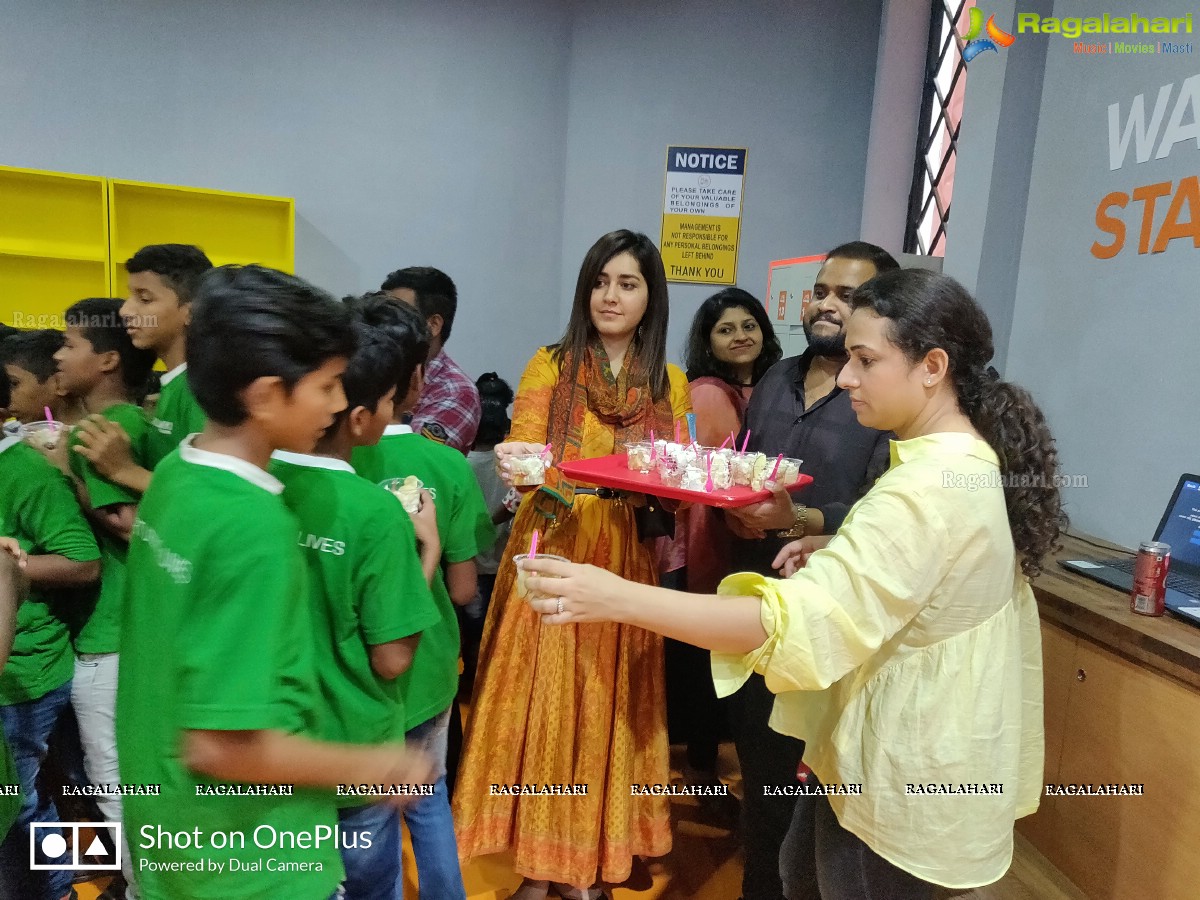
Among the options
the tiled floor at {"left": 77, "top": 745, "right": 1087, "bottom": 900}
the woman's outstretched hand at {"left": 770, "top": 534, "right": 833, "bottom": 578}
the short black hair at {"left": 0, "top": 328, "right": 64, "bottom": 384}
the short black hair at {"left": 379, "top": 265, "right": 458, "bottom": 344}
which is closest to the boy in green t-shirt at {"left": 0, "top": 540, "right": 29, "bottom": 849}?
the short black hair at {"left": 0, "top": 328, "right": 64, "bottom": 384}

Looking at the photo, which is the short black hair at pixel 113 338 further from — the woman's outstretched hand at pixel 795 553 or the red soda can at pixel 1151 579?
the red soda can at pixel 1151 579

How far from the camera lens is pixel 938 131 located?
3707 millimetres

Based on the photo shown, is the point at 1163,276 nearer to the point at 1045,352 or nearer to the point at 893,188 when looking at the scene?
the point at 1045,352

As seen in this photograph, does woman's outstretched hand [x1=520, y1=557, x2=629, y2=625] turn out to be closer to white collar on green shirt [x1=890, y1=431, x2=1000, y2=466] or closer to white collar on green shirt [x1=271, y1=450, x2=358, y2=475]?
white collar on green shirt [x1=271, y1=450, x2=358, y2=475]

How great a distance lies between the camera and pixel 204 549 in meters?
0.77

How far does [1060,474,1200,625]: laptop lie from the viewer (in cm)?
175

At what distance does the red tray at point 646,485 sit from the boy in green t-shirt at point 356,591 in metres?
0.47

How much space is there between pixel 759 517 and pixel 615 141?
308 centimetres

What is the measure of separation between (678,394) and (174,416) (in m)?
1.16

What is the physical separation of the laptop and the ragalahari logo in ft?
5.47

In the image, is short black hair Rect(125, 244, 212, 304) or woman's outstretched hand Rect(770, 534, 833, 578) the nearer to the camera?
woman's outstretched hand Rect(770, 534, 833, 578)

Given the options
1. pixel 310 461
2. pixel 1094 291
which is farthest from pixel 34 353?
pixel 1094 291

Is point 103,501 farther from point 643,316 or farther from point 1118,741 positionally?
point 1118,741

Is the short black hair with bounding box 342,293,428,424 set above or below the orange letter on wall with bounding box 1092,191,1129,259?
below
